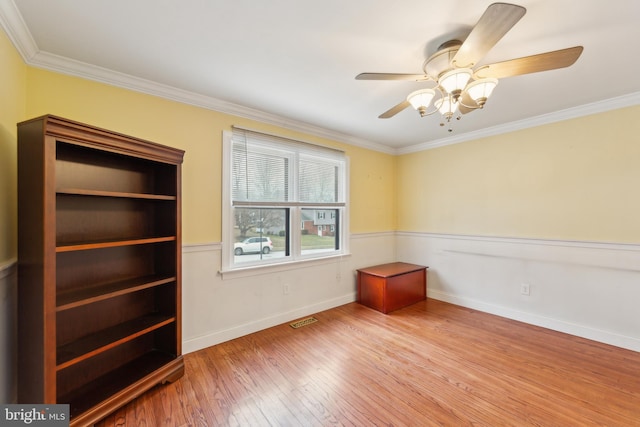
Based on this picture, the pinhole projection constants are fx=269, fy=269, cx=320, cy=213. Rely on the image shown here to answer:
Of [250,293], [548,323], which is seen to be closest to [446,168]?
[548,323]

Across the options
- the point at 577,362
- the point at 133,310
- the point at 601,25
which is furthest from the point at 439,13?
the point at 577,362

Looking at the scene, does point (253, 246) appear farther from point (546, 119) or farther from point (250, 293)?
point (546, 119)

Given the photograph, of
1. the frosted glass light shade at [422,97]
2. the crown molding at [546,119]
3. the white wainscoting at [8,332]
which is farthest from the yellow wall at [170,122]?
the crown molding at [546,119]

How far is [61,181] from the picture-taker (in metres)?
1.63

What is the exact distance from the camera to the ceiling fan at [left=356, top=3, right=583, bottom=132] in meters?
1.13

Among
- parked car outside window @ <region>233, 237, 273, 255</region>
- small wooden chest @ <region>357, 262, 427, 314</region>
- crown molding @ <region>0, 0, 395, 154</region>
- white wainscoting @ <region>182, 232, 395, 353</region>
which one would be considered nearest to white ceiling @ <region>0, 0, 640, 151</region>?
crown molding @ <region>0, 0, 395, 154</region>

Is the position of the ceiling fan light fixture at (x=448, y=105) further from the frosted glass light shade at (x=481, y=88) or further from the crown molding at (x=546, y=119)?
the crown molding at (x=546, y=119)

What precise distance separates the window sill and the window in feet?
0.18

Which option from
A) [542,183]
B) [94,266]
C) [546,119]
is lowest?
[94,266]

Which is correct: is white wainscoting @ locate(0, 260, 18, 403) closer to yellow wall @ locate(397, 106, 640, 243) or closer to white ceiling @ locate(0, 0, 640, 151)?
white ceiling @ locate(0, 0, 640, 151)

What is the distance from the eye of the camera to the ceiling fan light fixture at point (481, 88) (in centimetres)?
148

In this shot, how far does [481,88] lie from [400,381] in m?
2.04

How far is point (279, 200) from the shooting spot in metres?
3.01

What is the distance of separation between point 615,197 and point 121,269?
429 cm
